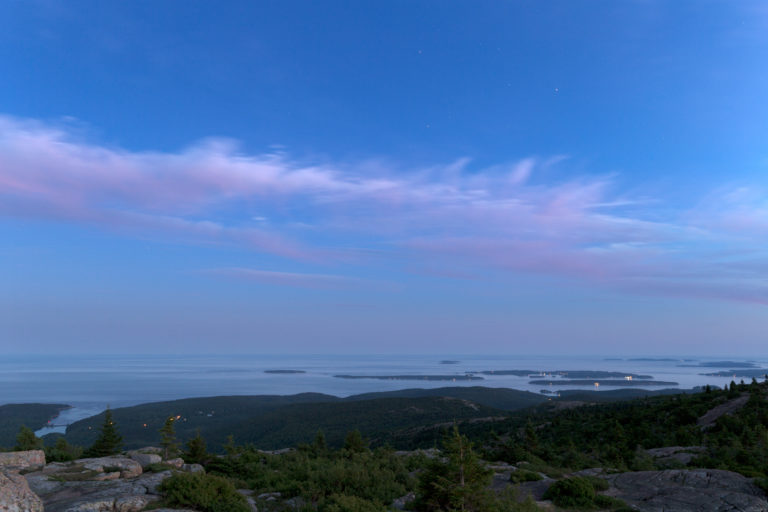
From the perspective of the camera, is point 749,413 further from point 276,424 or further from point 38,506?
point 276,424

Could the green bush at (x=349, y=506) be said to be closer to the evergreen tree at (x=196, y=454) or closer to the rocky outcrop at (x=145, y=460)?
the rocky outcrop at (x=145, y=460)

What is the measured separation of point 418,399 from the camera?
11488 cm

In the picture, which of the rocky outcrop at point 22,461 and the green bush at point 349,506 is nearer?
the green bush at point 349,506

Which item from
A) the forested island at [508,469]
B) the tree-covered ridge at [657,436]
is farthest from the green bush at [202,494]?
the tree-covered ridge at [657,436]

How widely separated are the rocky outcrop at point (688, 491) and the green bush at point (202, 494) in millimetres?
12522

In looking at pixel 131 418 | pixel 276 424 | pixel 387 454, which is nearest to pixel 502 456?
pixel 387 454

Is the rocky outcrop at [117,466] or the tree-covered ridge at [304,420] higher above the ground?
the rocky outcrop at [117,466]

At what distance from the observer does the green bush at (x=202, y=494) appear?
12.0 metres

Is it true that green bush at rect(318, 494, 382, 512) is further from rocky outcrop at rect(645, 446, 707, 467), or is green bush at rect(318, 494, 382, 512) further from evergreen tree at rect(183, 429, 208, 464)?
rocky outcrop at rect(645, 446, 707, 467)

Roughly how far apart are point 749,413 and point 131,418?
488ft

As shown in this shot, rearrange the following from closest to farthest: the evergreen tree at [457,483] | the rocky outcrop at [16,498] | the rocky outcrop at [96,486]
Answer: the rocky outcrop at [16,498] < the evergreen tree at [457,483] < the rocky outcrop at [96,486]

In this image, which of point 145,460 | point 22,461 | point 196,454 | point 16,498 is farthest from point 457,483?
point 22,461

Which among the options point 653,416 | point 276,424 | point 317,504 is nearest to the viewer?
point 317,504

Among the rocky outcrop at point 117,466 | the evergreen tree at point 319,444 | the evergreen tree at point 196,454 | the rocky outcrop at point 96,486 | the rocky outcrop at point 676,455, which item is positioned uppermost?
the rocky outcrop at point 96,486
